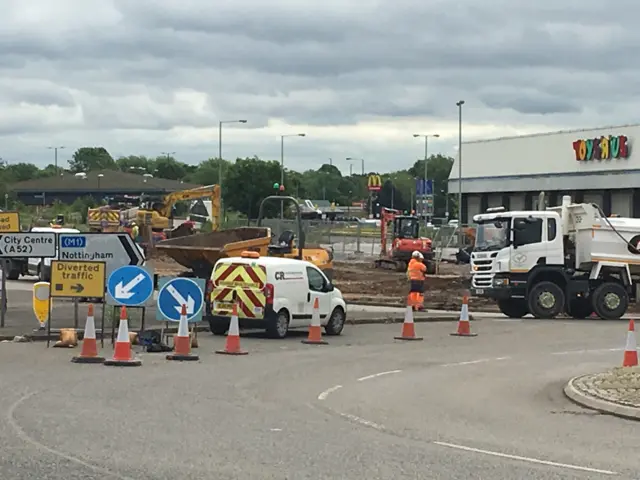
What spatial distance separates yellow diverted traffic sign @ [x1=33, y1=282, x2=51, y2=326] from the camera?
2236 cm

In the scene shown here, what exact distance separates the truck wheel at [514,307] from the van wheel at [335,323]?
989 cm

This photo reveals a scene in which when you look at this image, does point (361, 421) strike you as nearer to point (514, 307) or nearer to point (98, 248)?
point (98, 248)

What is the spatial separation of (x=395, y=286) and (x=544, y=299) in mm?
11950

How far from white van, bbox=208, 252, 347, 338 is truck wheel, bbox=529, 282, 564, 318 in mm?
10551

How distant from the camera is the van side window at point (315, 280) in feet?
83.8

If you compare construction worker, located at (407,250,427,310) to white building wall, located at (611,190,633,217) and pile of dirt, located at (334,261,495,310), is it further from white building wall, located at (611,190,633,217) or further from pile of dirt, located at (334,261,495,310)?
white building wall, located at (611,190,633,217)

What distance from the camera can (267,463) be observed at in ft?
32.4

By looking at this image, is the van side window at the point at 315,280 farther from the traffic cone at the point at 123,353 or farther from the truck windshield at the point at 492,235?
the truck windshield at the point at 492,235

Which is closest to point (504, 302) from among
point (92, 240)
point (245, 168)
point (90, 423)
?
point (92, 240)

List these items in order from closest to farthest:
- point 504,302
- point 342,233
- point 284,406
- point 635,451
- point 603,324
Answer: point 635,451
point 284,406
point 603,324
point 504,302
point 342,233

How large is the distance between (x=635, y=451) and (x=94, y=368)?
8.97 metres

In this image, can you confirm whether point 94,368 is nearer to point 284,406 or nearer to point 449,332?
point 284,406

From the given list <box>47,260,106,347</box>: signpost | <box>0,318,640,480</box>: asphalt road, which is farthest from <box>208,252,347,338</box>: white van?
<box>47,260,106,347</box>: signpost

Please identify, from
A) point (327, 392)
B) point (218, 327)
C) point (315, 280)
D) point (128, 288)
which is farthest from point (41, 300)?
point (327, 392)
